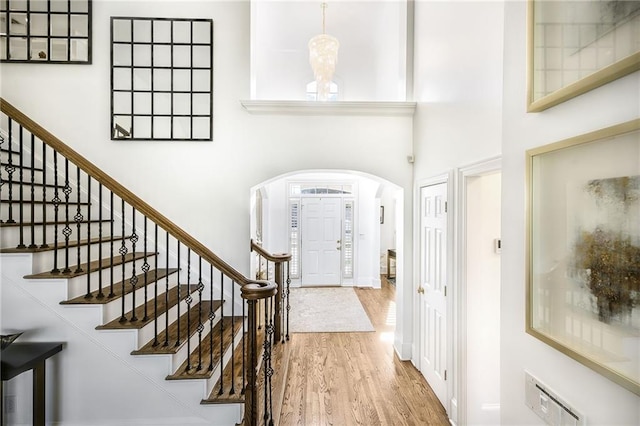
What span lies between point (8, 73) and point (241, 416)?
4142mm

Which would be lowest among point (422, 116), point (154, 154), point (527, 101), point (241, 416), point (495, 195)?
point (241, 416)

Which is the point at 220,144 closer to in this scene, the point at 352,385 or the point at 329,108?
the point at 329,108

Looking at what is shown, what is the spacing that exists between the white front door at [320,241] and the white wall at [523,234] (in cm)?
541

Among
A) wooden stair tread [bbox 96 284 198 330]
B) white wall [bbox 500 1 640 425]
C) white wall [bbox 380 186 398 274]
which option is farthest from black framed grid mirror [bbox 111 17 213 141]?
white wall [bbox 380 186 398 274]

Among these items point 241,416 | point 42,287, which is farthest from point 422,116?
point 42,287

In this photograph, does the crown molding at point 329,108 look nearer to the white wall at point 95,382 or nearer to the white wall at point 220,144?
the white wall at point 220,144

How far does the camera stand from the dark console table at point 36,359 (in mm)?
1834

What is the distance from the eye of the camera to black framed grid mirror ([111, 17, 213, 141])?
10.8ft

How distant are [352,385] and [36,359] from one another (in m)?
2.45

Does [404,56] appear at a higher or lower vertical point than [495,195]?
higher

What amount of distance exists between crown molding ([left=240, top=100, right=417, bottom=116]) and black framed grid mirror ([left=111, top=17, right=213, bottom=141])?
1.85ft

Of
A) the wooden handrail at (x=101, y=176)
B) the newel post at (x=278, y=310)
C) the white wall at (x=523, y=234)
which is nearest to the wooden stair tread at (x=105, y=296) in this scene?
the wooden handrail at (x=101, y=176)

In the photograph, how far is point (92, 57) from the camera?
3.22 metres

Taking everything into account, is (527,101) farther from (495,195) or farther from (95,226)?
(95,226)
